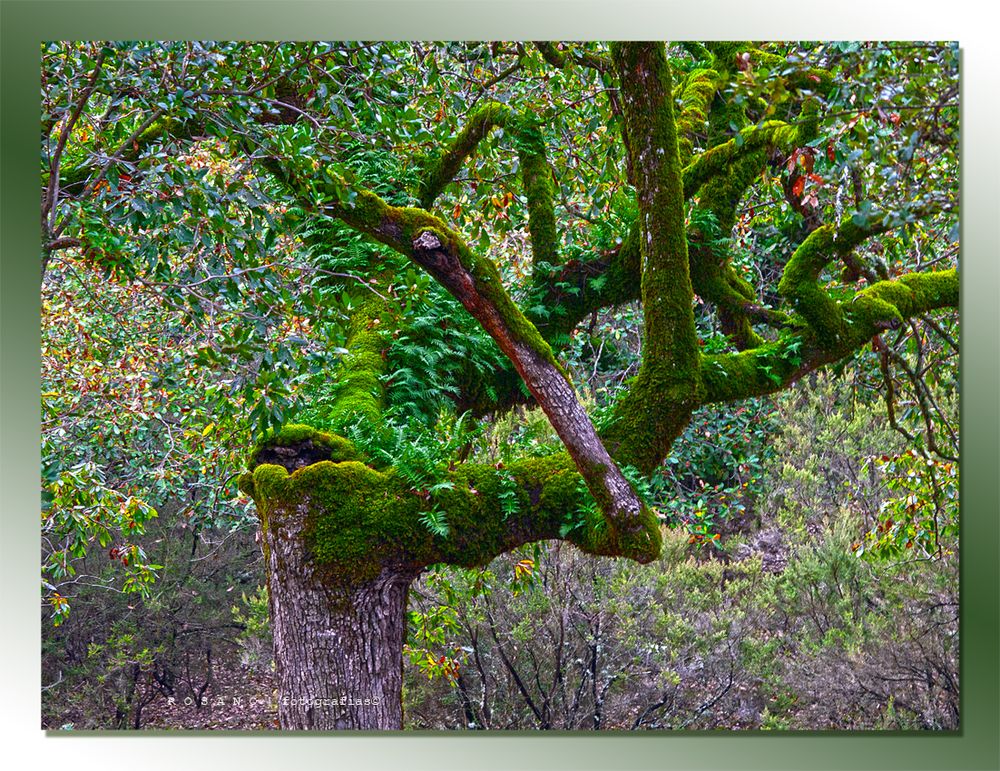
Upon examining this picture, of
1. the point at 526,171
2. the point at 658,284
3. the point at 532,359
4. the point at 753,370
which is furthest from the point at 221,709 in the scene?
the point at 526,171

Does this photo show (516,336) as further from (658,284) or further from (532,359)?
(658,284)

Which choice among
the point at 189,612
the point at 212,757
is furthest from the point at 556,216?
the point at 212,757

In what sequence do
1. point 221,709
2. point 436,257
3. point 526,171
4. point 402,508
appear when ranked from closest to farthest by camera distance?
point 436,257
point 402,508
point 221,709
point 526,171

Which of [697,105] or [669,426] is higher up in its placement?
[697,105]

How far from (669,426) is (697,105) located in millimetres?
1633

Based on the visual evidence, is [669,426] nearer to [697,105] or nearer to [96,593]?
[697,105]

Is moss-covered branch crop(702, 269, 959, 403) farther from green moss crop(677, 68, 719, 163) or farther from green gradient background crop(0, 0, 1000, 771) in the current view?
green moss crop(677, 68, 719, 163)

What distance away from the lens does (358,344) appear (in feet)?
11.8

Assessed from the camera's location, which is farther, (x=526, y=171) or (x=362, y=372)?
(x=526, y=171)

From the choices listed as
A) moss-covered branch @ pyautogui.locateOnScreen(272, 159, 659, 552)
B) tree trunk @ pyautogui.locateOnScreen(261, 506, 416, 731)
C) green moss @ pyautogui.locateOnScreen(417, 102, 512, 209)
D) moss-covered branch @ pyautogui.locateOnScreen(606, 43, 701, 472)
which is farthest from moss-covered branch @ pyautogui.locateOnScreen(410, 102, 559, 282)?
tree trunk @ pyautogui.locateOnScreen(261, 506, 416, 731)

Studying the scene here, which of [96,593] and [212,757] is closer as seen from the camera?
[212,757]

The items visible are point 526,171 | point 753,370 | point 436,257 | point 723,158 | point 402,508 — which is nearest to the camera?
point 436,257
